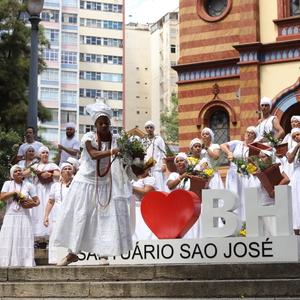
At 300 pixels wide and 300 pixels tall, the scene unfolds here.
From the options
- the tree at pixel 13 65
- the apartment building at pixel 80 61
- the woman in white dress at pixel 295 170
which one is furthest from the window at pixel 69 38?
the woman in white dress at pixel 295 170

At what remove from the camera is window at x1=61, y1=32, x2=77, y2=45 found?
84438mm

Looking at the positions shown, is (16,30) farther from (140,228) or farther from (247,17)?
(140,228)

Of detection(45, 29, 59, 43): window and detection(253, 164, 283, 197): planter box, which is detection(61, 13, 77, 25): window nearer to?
detection(45, 29, 59, 43): window

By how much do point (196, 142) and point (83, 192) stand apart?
15.3ft

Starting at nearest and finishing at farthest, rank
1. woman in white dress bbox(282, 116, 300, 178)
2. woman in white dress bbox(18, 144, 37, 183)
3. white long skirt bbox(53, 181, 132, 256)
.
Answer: white long skirt bbox(53, 181, 132, 256) < woman in white dress bbox(282, 116, 300, 178) < woman in white dress bbox(18, 144, 37, 183)

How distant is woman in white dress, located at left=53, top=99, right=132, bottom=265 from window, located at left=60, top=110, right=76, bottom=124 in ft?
237

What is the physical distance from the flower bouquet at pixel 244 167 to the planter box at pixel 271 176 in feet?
0.63

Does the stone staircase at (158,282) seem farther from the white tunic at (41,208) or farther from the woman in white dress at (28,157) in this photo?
the woman in white dress at (28,157)

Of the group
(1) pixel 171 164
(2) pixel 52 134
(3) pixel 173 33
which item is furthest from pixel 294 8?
(3) pixel 173 33

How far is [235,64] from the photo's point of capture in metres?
24.2

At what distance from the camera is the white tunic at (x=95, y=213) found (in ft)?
33.6

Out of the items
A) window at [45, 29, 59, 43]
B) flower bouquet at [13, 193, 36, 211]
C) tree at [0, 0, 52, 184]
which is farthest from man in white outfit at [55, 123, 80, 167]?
window at [45, 29, 59, 43]

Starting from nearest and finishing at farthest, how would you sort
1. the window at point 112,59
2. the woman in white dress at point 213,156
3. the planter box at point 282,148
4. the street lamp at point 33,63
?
1. the planter box at point 282,148
2. the woman in white dress at point 213,156
3. the street lamp at point 33,63
4. the window at point 112,59

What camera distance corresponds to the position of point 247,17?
23.8 meters
